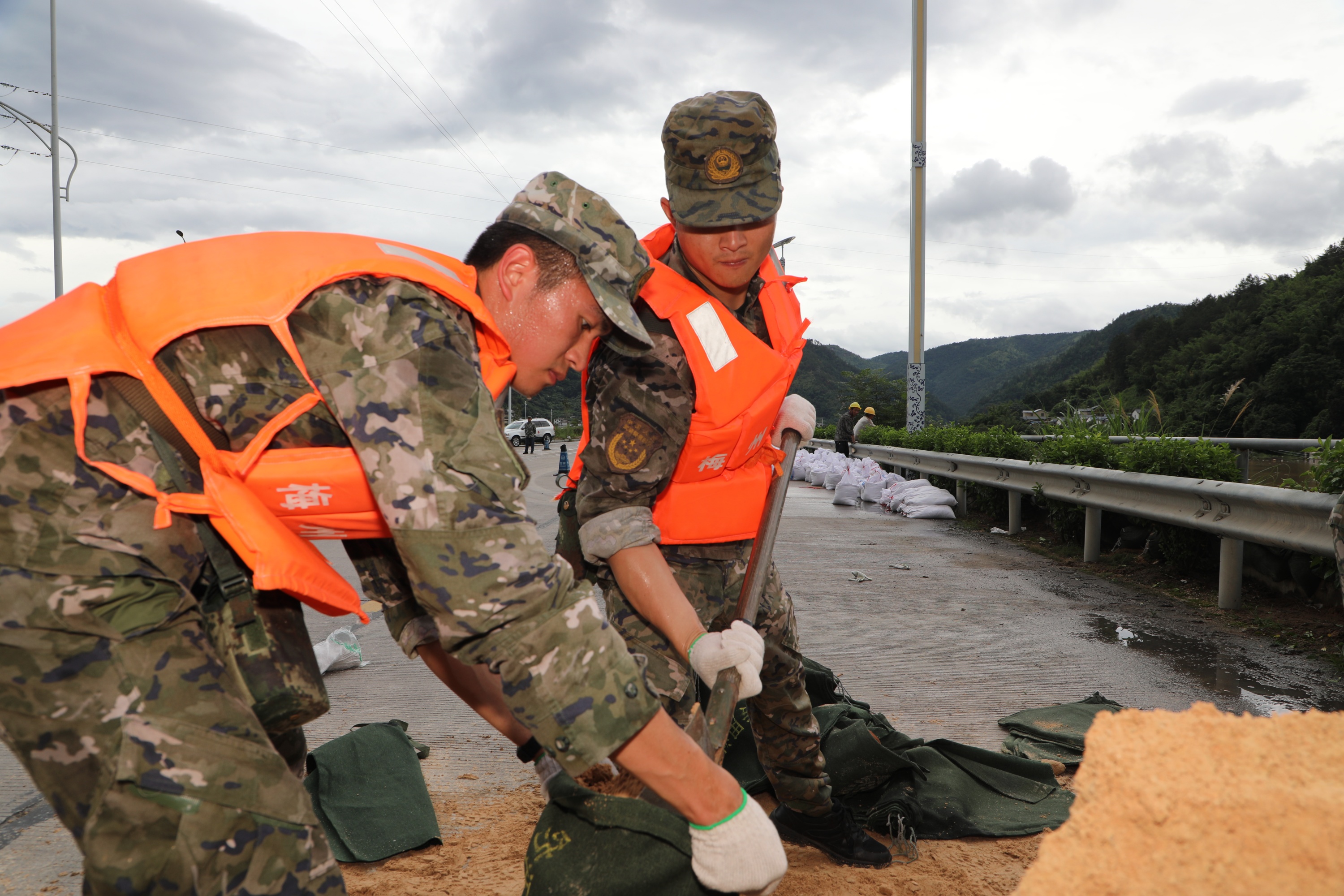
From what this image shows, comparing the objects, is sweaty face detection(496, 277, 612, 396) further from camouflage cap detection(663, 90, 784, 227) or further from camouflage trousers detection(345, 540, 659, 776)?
camouflage cap detection(663, 90, 784, 227)

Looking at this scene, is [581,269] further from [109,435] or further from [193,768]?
[193,768]

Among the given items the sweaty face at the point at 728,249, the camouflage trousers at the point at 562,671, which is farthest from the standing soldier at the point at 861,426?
the camouflage trousers at the point at 562,671

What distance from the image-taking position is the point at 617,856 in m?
1.73

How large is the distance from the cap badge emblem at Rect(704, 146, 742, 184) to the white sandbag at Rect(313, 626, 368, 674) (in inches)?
121

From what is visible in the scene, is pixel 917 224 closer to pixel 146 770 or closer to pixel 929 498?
pixel 929 498

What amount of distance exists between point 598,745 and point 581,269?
0.89 m

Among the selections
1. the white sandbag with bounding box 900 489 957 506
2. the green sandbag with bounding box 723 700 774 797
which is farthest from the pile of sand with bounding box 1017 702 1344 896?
the white sandbag with bounding box 900 489 957 506

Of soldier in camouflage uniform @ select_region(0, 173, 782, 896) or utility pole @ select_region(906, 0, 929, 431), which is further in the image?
utility pole @ select_region(906, 0, 929, 431)

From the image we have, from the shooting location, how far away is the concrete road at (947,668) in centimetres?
335

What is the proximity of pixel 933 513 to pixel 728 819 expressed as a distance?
9.90m

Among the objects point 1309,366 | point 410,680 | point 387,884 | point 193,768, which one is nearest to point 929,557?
point 410,680

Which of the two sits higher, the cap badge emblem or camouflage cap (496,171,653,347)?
the cap badge emblem

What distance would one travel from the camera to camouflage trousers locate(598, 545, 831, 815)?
2.62m

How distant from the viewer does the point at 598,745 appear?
1.40m
